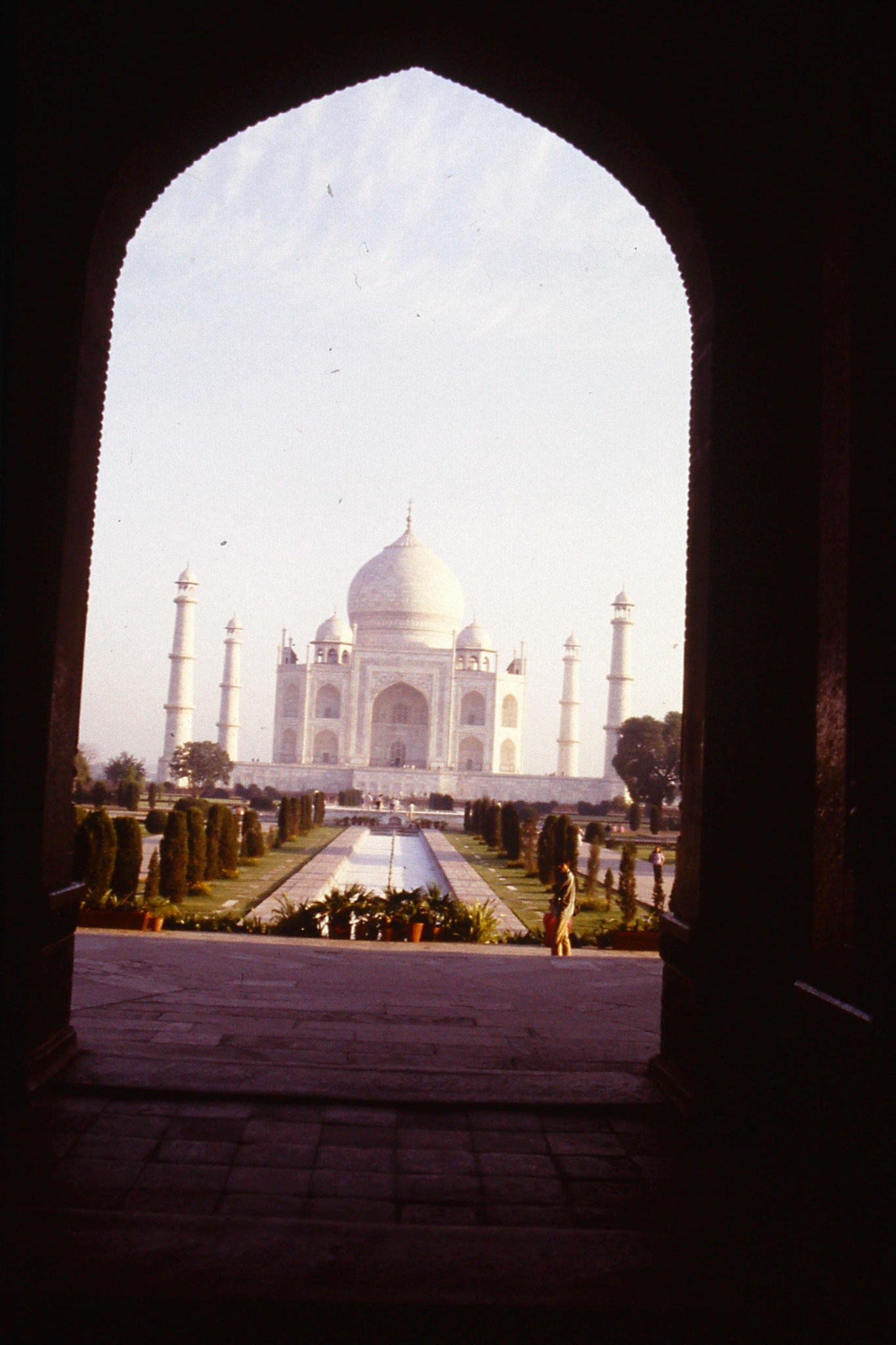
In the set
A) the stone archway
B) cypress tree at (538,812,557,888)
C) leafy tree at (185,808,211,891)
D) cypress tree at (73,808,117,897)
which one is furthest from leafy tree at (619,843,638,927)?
the stone archway

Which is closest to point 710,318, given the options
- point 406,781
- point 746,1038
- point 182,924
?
point 746,1038

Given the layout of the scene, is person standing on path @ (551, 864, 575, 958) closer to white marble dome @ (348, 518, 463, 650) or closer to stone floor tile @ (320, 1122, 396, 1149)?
stone floor tile @ (320, 1122, 396, 1149)

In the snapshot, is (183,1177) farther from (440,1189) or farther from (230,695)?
(230,695)

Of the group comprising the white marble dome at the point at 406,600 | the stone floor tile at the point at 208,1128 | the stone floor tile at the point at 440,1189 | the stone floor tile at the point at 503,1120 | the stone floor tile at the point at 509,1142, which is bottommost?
the stone floor tile at the point at 440,1189

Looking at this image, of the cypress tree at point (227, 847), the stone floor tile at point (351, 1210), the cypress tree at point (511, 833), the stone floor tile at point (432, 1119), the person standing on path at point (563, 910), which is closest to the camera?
the stone floor tile at point (351, 1210)

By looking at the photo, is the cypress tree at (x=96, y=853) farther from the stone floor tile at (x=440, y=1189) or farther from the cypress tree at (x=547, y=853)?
the stone floor tile at (x=440, y=1189)

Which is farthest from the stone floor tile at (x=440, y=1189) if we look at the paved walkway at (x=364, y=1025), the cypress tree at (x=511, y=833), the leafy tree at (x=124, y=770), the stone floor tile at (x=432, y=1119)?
the leafy tree at (x=124, y=770)
